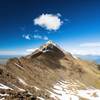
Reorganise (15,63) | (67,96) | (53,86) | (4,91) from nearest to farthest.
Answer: (4,91)
(67,96)
(53,86)
(15,63)

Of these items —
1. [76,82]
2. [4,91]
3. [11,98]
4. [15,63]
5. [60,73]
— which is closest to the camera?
[11,98]

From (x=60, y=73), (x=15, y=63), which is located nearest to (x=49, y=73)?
(x=60, y=73)

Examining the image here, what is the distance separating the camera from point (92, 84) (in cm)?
18888

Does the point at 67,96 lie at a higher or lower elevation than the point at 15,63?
lower

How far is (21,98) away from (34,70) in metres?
98.8

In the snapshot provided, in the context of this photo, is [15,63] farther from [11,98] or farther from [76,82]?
[11,98]

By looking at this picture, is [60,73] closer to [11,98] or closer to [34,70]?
[34,70]

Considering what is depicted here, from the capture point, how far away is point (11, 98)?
255 feet

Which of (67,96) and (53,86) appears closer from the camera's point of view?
(67,96)

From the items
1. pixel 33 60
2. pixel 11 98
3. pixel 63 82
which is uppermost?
pixel 33 60

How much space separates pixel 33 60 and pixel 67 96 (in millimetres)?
64843

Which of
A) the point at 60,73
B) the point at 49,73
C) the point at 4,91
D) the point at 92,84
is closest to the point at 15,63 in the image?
the point at 49,73

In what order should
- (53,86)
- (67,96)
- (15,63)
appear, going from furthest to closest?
(15,63)
(53,86)
(67,96)

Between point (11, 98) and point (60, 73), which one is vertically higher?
point (60, 73)
